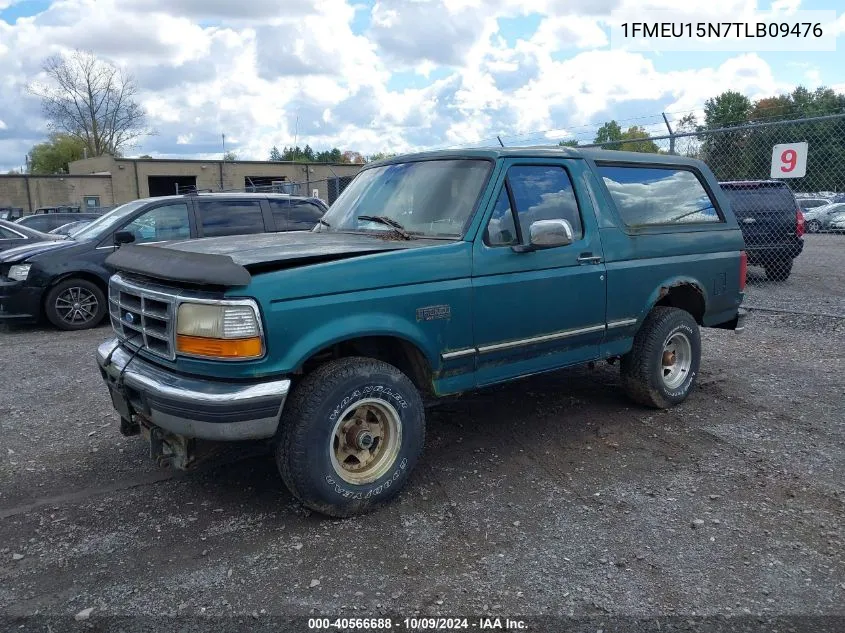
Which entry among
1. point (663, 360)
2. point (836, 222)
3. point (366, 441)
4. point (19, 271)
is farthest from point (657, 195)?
point (836, 222)

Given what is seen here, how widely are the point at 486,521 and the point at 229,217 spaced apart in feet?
21.7

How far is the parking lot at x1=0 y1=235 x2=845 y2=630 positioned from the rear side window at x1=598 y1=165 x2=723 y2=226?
1555 millimetres

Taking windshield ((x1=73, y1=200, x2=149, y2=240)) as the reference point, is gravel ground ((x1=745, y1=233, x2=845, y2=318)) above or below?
below

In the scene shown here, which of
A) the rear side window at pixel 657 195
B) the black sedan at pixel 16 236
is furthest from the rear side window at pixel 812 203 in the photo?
the black sedan at pixel 16 236

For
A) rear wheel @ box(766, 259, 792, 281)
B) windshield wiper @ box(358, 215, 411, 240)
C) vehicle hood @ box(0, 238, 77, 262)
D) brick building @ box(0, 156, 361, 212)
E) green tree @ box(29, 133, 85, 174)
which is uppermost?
green tree @ box(29, 133, 85, 174)

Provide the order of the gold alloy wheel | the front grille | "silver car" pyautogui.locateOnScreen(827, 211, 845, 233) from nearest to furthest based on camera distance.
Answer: the front grille, the gold alloy wheel, "silver car" pyautogui.locateOnScreen(827, 211, 845, 233)

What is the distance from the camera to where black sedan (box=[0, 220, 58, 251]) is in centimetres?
1031

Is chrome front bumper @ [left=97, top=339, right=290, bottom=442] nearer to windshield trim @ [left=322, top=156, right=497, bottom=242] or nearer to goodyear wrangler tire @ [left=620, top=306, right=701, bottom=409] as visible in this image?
windshield trim @ [left=322, top=156, right=497, bottom=242]

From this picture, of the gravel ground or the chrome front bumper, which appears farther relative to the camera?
the gravel ground

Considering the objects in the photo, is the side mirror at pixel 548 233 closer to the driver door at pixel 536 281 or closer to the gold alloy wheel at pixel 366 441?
the driver door at pixel 536 281

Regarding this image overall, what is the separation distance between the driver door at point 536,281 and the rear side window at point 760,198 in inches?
318

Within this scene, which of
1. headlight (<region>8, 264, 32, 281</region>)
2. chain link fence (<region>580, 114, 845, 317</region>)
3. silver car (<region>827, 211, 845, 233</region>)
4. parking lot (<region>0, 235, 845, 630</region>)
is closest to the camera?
parking lot (<region>0, 235, 845, 630</region>)

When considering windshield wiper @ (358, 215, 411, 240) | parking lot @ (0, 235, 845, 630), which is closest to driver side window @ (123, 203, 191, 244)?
parking lot @ (0, 235, 845, 630)

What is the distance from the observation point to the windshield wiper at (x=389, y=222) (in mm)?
4255
